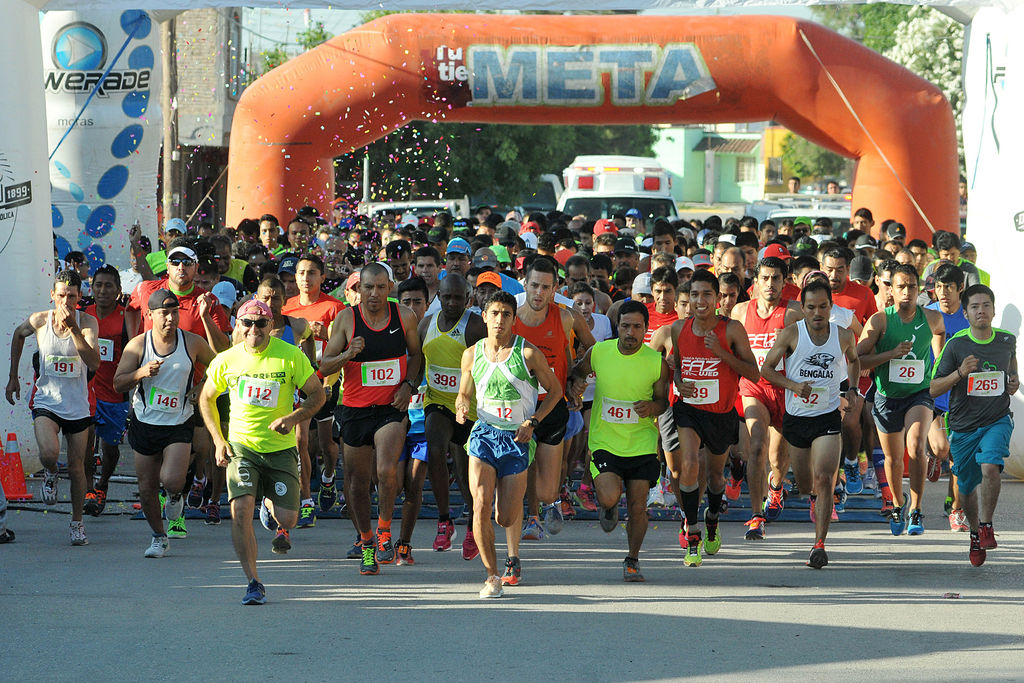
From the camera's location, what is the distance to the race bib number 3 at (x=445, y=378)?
351 inches

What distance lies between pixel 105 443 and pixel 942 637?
6178mm

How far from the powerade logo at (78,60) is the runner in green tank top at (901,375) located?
A: 9.23 metres

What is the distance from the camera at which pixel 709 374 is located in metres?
8.96

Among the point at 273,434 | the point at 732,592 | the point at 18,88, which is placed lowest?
the point at 732,592

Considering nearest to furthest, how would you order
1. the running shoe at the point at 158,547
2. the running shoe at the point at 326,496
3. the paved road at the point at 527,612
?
1. the paved road at the point at 527,612
2. the running shoe at the point at 158,547
3. the running shoe at the point at 326,496

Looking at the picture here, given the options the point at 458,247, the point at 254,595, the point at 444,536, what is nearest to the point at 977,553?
the point at 444,536

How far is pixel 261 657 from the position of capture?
21.3ft

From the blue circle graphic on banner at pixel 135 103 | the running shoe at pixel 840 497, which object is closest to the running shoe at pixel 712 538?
the running shoe at pixel 840 497

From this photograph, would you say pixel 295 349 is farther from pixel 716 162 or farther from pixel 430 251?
pixel 716 162

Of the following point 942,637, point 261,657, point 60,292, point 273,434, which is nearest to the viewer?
point 261,657

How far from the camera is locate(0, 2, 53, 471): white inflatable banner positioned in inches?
442

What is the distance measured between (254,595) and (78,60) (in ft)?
30.9

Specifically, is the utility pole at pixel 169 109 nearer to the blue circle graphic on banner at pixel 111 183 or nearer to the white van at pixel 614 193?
the blue circle graphic on banner at pixel 111 183

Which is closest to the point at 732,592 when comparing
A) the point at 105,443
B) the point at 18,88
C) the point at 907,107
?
the point at 105,443
